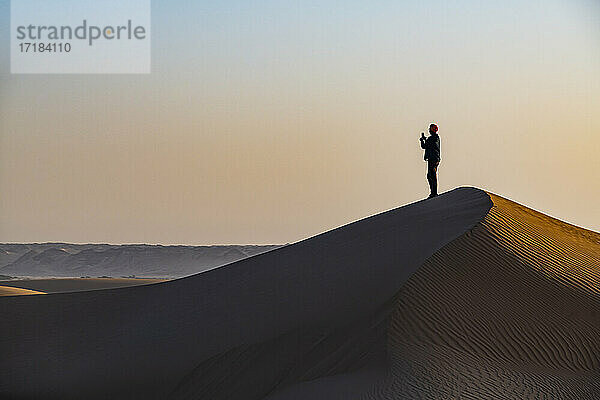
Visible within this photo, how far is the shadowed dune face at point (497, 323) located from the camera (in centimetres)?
935

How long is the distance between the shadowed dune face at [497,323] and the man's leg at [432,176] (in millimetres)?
2897

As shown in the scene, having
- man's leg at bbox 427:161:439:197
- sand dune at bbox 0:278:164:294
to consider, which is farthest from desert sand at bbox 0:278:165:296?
man's leg at bbox 427:161:439:197

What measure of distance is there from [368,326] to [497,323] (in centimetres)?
170

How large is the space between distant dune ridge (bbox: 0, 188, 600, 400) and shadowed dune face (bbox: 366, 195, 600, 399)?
1.0 inches

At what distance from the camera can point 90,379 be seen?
12148mm

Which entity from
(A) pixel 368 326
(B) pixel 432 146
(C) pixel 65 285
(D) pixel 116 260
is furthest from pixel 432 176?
(D) pixel 116 260

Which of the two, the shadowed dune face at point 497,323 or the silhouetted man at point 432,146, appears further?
the silhouetted man at point 432,146

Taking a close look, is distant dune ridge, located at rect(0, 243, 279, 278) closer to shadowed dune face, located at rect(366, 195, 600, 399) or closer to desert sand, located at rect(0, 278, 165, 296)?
desert sand, located at rect(0, 278, 165, 296)

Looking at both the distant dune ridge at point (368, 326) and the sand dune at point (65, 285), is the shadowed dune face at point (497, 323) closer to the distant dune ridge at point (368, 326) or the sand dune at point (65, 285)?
the distant dune ridge at point (368, 326)

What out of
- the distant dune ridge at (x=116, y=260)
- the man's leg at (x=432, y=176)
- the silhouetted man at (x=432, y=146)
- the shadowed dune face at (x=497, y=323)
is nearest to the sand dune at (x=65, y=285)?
the man's leg at (x=432, y=176)

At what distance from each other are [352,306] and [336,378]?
1.92 meters

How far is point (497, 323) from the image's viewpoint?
430 inches

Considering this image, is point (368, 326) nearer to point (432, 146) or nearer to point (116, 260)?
point (432, 146)

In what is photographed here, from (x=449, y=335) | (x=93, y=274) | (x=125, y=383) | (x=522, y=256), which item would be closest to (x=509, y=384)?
(x=449, y=335)
